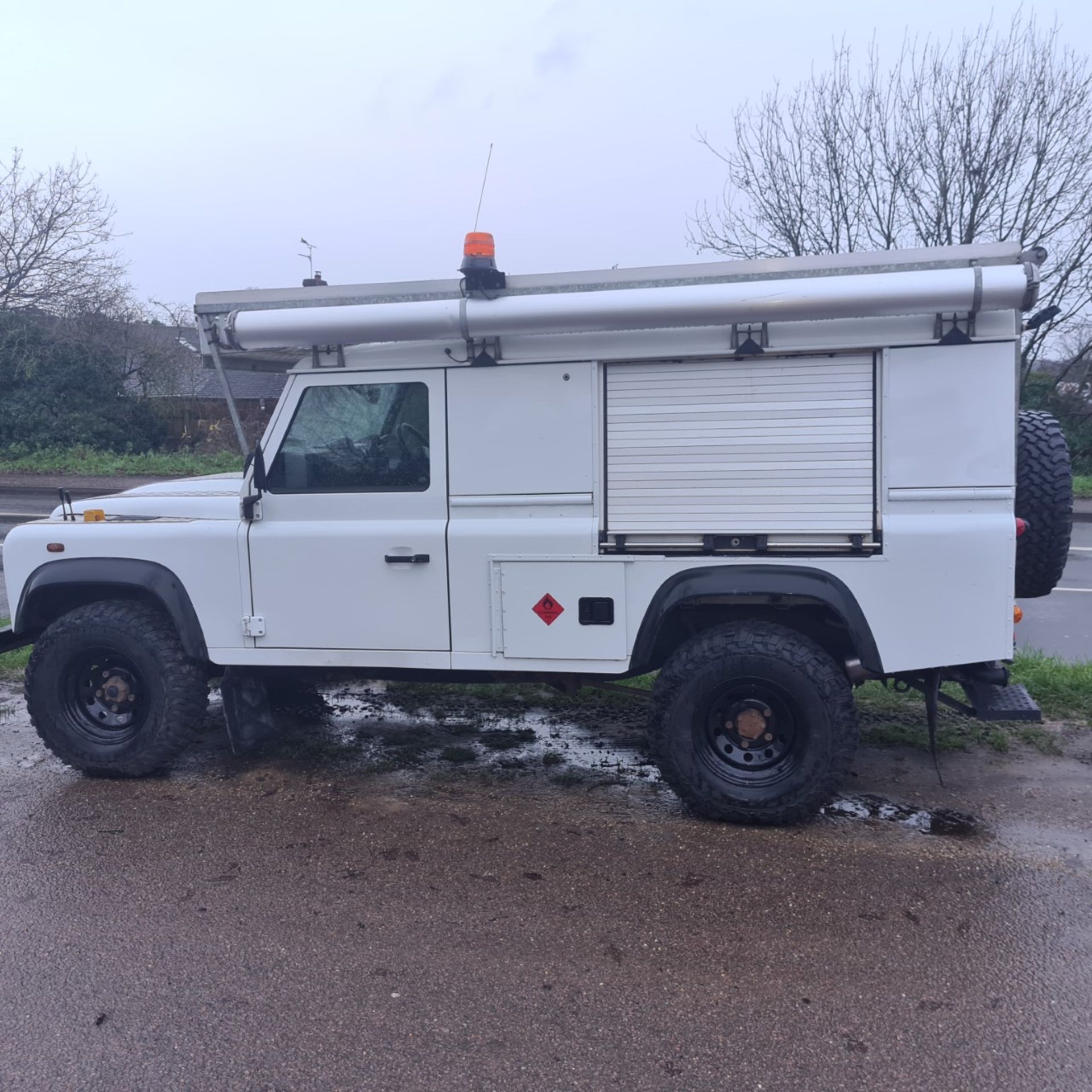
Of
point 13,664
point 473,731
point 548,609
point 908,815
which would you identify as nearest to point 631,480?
point 548,609

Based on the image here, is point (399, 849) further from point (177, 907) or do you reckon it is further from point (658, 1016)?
point (658, 1016)

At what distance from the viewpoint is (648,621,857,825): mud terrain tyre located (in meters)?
4.46

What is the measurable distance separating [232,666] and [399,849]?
1.45 meters

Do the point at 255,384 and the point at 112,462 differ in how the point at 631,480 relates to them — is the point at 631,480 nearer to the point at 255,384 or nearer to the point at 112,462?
the point at 255,384

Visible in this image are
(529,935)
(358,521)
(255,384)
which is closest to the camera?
(529,935)

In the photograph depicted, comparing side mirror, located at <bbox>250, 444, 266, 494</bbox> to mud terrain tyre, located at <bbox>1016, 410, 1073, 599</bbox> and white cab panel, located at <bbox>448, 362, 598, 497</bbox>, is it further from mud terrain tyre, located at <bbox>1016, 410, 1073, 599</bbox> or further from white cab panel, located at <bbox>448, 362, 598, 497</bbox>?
mud terrain tyre, located at <bbox>1016, 410, 1073, 599</bbox>

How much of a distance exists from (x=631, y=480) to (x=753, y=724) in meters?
1.25

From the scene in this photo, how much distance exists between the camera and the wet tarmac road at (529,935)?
2982 mm

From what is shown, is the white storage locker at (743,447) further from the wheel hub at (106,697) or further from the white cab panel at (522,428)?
the wheel hub at (106,697)

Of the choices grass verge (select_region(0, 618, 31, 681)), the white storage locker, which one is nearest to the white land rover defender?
the white storage locker

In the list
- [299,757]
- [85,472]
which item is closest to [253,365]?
[299,757]

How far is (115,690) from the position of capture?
5.30m

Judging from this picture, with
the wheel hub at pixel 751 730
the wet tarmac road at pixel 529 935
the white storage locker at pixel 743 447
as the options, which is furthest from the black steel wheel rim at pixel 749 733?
the white storage locker at pixel 743 447

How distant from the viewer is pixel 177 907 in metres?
3.93
